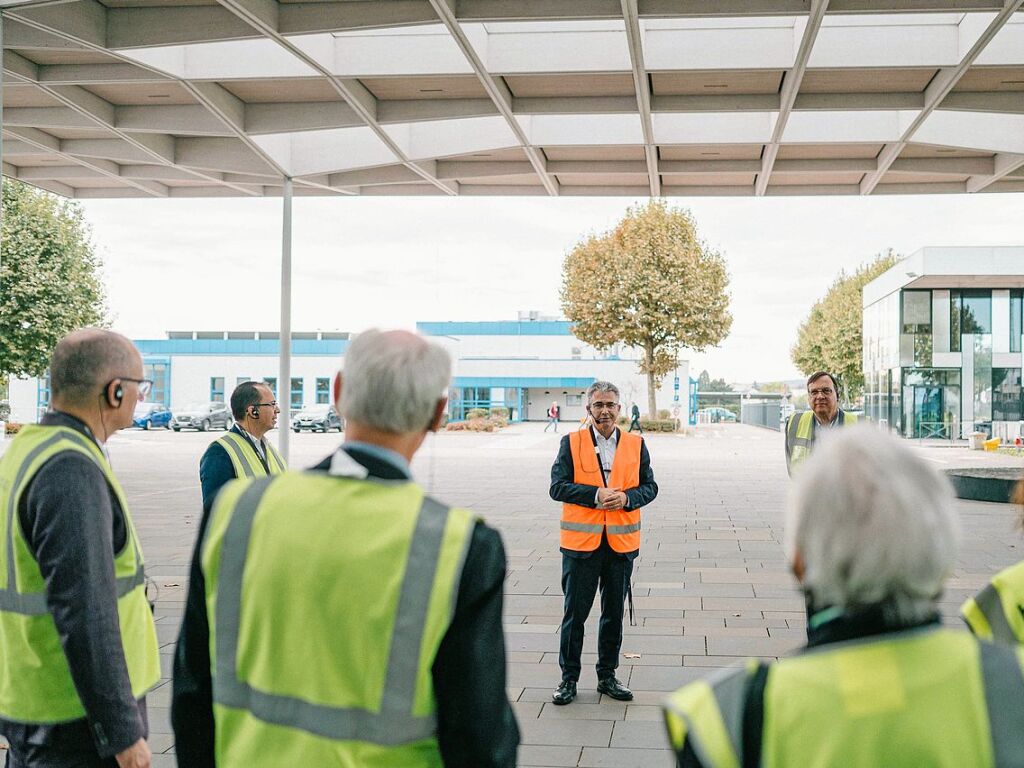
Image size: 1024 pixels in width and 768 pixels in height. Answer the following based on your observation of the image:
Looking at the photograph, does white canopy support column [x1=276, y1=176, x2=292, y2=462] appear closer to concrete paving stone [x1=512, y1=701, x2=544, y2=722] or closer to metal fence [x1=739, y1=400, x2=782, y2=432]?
concrete paving stone [x1=512, y1=701, x2=544, y2=722]

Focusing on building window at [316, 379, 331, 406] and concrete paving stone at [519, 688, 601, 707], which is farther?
building window at [316, 379, 331, 406]

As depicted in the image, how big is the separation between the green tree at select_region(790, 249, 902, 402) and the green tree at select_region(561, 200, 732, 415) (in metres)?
22.6

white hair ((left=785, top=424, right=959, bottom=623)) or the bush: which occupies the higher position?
white hair ((left=785, top=424, right=959, bottom=623))

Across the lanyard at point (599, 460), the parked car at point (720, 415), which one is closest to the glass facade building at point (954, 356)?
the lanyard at point (599, 460)

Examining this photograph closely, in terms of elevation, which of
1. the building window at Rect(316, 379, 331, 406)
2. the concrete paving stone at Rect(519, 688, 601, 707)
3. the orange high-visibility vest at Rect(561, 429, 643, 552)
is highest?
the building window at Rect(316, 379, 331, 406)

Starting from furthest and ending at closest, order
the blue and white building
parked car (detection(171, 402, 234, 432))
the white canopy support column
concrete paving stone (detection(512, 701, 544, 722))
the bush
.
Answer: the blue and white building → parked car (detection(171, 402, 234, 432)) → the bush → the white canopy support column → concrete paving stone (detection(512, 701, 544, 722))

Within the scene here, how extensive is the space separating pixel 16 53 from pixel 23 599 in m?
10.0

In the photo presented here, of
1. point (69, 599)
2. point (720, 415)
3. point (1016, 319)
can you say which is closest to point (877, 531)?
point (69, 599)

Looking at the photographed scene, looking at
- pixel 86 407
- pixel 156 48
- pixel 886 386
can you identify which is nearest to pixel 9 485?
pixel 86 407

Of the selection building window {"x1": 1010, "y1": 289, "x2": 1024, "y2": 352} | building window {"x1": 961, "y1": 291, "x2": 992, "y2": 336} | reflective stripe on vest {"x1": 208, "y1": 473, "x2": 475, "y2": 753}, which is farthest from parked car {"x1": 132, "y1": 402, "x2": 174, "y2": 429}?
reflective stripe on vest {"x1": 208, "y1": 473, "x2": 475, "y2": 753}

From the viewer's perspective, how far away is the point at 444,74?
1128 cm

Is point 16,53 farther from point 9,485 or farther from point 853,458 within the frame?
point 853,458

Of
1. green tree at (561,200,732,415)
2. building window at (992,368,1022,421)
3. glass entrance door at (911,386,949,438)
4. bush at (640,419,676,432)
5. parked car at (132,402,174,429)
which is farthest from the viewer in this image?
parked car at (132,402,174,429)

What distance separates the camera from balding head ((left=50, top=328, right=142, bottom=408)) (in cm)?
277
